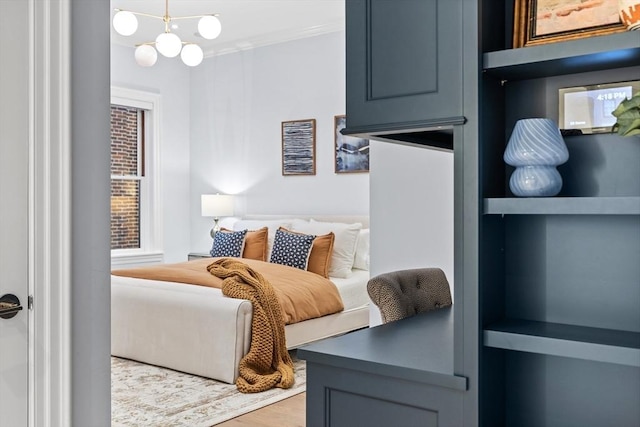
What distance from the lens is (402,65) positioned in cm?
173

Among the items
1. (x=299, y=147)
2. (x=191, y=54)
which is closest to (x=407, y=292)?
(x=191, y=54)

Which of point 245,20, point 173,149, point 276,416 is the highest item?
point 245,20

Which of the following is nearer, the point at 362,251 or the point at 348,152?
the point at 362,251

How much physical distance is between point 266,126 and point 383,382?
5.42m

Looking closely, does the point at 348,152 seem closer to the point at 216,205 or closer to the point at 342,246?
the point at 342,246

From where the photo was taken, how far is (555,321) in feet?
5.76
